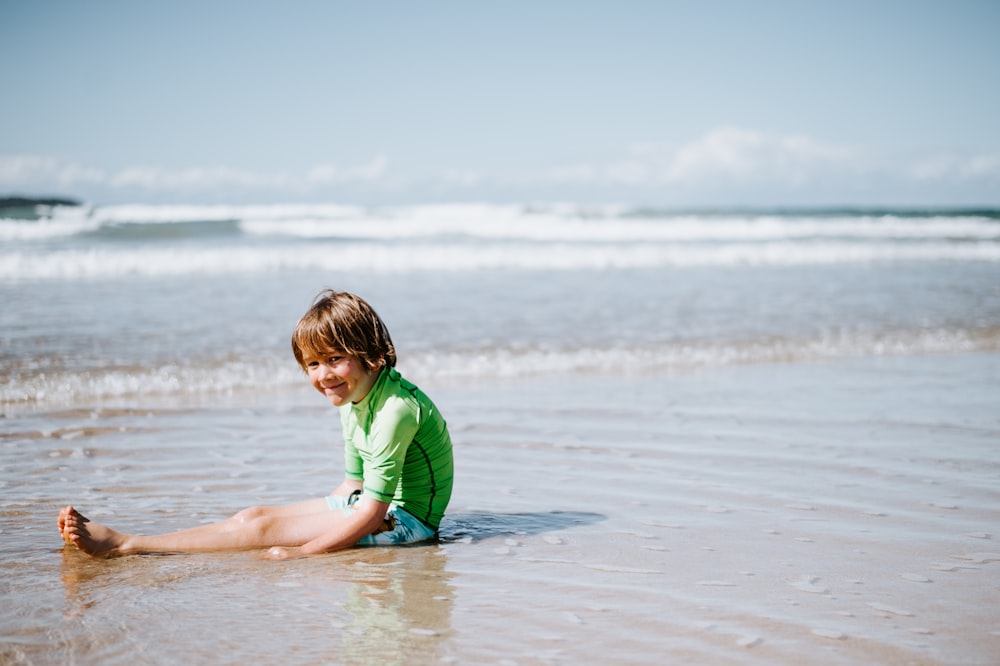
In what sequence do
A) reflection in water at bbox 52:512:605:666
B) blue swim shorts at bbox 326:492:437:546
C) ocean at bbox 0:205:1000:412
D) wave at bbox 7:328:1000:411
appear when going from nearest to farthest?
reflection in water at bbox 52:512:605:666 → blue swim shorts at bbox 326:492:437:546 → wave at bbox 7:328:1000:411 → ocean at bbox 0:205:1000:412

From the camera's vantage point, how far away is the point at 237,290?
49.4 feet

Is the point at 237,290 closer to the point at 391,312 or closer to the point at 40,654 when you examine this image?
the point at 391,312

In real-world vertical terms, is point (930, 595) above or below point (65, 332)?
below

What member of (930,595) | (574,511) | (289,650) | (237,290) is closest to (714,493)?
(574,511)

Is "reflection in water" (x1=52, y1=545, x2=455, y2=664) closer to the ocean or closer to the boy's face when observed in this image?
the boy's face

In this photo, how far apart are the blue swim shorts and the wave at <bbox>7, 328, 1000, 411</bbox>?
3682 mm

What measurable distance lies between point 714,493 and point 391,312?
8101mm

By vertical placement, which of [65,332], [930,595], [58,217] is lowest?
[930,595]

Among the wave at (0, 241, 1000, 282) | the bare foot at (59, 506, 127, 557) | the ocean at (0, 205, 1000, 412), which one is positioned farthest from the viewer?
the wave at (0, 241, 1000, 282)

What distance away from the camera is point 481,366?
910cm

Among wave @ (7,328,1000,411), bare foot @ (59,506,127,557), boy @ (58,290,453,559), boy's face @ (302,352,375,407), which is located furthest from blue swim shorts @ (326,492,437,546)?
wave @ (7,328,1000,411)

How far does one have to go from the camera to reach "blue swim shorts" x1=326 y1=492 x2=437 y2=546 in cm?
436

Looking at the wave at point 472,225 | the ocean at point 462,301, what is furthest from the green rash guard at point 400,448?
the wave at point 472,225

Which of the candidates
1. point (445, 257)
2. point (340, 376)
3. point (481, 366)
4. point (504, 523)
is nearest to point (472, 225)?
point (445, 257)
